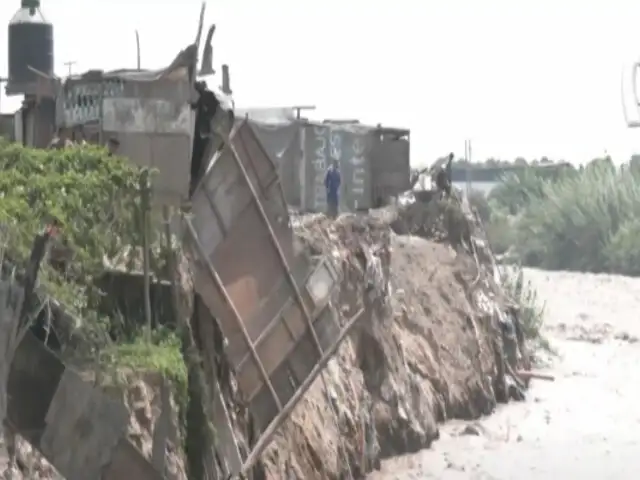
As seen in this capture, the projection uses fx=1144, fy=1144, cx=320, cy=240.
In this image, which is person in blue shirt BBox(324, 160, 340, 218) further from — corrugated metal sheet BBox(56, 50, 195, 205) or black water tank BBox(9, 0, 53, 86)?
corrugated metal sheet BBox(56, 50, 195, 205)

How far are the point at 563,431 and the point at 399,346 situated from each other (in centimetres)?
406

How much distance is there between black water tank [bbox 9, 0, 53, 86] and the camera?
55.1ft

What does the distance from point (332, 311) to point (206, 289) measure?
2.29m

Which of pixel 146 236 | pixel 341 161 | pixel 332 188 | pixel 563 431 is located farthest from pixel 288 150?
pixel 146 236

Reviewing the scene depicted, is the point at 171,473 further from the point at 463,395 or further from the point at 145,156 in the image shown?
the point at 463,395

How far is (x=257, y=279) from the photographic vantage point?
39.2 feet

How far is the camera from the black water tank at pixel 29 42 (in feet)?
55.1

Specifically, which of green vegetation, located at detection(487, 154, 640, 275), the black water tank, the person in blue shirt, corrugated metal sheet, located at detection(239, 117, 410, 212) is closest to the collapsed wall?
the person in blue shirt

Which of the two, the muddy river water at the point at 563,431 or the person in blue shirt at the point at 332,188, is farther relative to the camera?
the person in blue shirt at the point at 332,188

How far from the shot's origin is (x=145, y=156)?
11.6 metres

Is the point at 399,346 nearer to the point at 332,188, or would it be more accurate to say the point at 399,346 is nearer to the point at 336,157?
the point at 332,188

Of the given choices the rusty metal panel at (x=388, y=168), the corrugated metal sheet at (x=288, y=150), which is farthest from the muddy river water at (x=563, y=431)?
the corrugated metal sheet at (x=288, y=150)

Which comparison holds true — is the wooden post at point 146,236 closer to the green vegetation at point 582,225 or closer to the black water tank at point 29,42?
the black water tank at point 29,42

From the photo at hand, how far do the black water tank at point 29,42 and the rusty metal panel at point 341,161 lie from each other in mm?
7281
